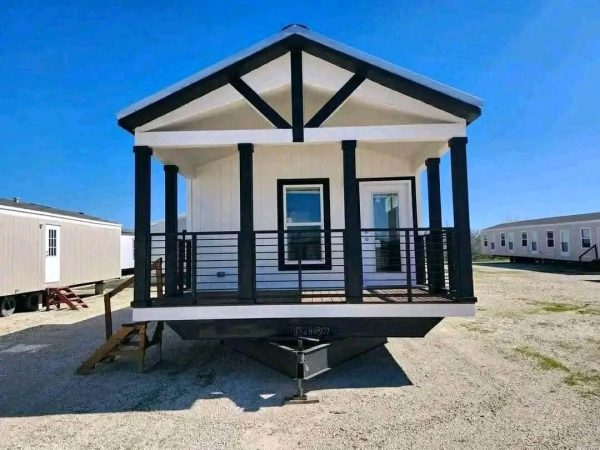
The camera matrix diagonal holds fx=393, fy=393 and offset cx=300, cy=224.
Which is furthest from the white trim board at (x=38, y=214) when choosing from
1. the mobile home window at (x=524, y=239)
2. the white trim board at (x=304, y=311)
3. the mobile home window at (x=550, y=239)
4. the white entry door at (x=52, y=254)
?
the mobile home window at (x=524, y=239)

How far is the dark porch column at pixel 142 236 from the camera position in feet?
17.3

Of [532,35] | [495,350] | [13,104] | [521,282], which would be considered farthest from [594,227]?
[13,104]

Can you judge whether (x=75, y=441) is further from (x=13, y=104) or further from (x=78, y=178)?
(x=78, y=178)

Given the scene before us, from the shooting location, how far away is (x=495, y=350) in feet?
23.3

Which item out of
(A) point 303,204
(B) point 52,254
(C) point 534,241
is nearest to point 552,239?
(C) point 534,241

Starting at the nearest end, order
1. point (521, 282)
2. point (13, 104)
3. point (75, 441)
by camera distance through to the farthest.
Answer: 1. point (75, 441)
2. point (521, 282)
3. point (13, 104)

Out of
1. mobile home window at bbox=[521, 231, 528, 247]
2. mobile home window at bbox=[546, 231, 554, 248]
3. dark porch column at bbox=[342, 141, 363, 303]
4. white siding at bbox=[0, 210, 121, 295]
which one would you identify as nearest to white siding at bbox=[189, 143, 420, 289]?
dark porch column at bbox=[342, 141, 363, 303]

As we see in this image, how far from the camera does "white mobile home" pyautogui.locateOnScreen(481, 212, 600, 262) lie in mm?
25144

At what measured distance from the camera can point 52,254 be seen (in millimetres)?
14086

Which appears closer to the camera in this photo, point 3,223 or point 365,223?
point 365,223

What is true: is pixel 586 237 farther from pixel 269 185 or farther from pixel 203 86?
pixel 203 86

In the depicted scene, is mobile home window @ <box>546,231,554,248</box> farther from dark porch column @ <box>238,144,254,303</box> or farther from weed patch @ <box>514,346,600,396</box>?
dark porch column @ <box>238,144,254,303</box>

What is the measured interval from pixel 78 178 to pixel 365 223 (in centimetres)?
5530

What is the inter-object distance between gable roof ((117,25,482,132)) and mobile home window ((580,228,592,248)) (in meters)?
25.5
